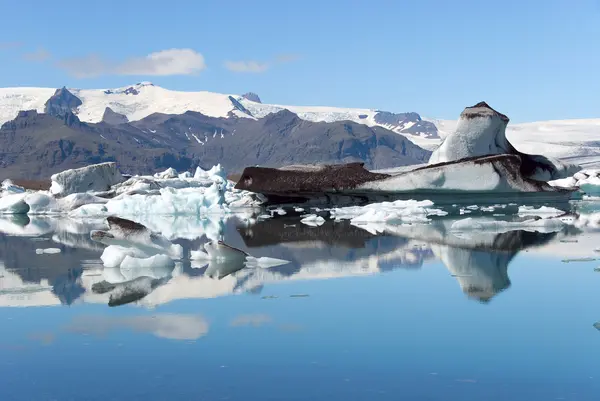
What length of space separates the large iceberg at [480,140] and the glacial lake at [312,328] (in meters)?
10.4

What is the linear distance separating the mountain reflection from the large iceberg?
6.97 meters

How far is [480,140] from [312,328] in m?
15.0

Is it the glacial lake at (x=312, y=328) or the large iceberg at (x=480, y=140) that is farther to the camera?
the large iceberg at (x=480, y=140)

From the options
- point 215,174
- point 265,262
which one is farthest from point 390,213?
point 215,174

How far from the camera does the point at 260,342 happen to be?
13.6 feet

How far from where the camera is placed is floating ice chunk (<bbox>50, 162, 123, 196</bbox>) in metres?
26.5

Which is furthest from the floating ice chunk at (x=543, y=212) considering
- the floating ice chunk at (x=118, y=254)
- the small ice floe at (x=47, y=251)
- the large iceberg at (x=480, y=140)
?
the floating ice chunk at (x=118, y=254)

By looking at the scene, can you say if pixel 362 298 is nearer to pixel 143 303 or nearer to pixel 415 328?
pixel 415 328

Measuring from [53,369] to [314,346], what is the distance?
4.43ft

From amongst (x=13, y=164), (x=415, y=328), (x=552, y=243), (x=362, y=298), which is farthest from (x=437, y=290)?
(x=13, y=164)

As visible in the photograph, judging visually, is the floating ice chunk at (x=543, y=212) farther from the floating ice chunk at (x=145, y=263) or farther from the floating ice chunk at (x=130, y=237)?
the floating ice chunk at (x=145, y=263)

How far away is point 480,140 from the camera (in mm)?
18656

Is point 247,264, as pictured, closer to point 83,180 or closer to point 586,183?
point 83,180

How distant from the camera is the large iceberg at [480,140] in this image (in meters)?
18.5
